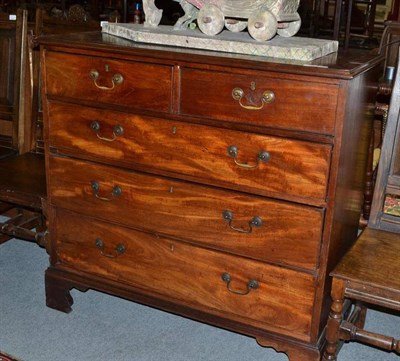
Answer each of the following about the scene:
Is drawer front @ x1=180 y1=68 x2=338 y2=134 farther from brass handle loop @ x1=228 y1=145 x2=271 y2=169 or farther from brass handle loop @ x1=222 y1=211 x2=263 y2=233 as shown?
brass handle loop @ x1=222 y1=211 x2=263 y2=233

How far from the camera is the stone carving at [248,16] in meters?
1.88

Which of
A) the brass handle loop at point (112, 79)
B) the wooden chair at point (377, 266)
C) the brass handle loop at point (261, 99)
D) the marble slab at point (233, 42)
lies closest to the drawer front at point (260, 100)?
the brass handle loop at point (261, 99)

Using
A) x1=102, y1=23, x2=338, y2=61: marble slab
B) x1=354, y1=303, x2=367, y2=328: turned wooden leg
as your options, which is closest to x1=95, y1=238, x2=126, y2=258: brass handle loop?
x1=102, y1=23, x2=338, y2=61: marble slab

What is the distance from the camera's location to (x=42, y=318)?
2.45 metres

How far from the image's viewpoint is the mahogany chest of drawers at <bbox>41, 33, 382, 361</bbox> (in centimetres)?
179

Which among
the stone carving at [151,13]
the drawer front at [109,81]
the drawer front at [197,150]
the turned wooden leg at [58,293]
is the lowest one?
the turned wooden leg at [58,293]

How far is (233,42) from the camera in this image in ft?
6.23

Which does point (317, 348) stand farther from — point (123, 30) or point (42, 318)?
point (123, 30)

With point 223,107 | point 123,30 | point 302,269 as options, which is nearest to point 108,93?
point 123,30

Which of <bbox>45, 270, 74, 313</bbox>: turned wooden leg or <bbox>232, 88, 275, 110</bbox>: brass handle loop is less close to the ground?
<bbox>232, 88, 275, 110</bbox>: brass handle loop

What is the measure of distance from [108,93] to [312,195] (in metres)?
0.77

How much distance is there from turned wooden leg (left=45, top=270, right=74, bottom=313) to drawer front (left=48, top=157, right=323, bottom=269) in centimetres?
33

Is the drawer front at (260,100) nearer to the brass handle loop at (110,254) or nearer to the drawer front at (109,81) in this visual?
the drawer front at (109,81)

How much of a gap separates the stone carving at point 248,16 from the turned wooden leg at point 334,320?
780mm
